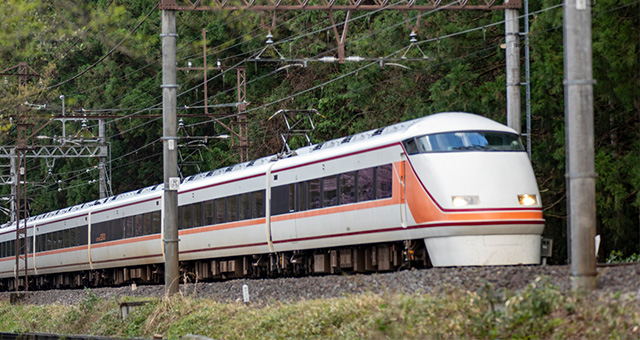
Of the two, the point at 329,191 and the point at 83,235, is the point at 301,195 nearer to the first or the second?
the point at 329,191

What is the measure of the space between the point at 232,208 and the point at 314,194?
4154 mm

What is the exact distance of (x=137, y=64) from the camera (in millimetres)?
59438

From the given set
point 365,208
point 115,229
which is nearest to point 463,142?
point 365,208

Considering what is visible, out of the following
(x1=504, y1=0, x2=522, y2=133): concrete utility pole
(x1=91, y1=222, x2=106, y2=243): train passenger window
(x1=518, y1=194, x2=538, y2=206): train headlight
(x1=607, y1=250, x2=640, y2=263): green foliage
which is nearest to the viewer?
(x1=518, y1=194, x2=538, y2=206): train headlight

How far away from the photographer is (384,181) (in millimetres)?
18078

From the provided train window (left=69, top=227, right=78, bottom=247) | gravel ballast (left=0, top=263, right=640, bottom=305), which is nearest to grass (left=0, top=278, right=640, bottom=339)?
gravel ballast (left=0, top=263, right=640, bottom=305)

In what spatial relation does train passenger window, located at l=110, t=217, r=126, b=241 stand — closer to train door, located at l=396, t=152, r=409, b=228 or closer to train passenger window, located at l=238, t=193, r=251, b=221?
train passenger window, located at l=238, t=193, r=251, b=221

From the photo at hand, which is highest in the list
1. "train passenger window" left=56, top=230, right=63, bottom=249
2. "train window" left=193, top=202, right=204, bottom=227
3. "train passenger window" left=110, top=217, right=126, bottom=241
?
"train window" left=193, top=202, right=204, bottom=227

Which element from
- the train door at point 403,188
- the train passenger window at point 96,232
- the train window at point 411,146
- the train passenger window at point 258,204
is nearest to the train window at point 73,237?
the train passenger window at point 96,232

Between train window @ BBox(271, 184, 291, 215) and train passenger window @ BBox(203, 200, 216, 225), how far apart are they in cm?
337

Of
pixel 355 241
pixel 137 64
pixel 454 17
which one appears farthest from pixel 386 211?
pixel 137 64

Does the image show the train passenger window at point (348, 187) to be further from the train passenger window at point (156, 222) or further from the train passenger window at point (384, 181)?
the train passenger window at point (156, 222)

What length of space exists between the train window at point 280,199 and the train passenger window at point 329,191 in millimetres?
1526

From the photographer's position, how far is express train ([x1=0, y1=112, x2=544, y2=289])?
16.5 meters
